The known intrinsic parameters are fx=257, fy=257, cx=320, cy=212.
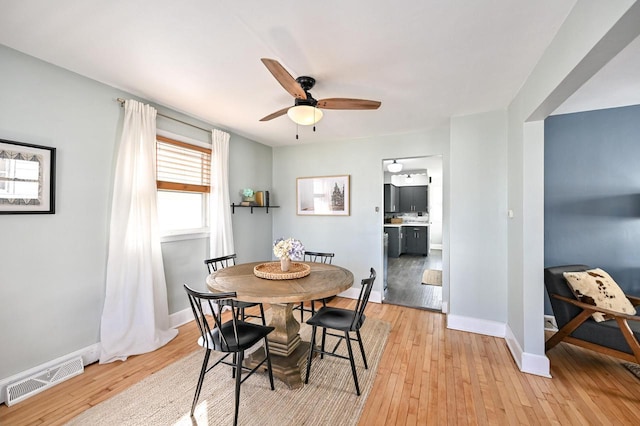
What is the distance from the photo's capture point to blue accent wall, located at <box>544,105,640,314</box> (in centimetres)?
273

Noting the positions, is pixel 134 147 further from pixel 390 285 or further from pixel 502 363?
pixel 390 285

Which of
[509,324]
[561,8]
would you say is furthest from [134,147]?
[509,324]

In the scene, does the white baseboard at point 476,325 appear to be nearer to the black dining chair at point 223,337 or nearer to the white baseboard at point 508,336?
the white baseboard at point 508,336

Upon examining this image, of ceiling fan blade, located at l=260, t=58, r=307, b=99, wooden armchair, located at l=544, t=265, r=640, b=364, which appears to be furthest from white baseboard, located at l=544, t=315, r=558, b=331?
ceiling fan blade, located at l=260, t=58, r=307, b=99

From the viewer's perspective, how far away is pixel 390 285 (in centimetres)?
486

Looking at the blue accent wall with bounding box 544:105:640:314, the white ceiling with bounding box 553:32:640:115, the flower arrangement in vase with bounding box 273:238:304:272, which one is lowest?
the flower arrangement in vase with bounding box 273:238:304:272

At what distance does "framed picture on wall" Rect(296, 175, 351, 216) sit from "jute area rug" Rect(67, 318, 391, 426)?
7.97 ft

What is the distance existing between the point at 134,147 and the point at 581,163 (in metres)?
4.77

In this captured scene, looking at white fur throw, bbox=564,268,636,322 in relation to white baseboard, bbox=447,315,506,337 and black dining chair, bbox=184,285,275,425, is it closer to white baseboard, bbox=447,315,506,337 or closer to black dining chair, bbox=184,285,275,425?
white baseboard, bbox=447,315,506,337

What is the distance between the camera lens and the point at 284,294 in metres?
1.77

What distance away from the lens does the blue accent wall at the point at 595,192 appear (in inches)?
107

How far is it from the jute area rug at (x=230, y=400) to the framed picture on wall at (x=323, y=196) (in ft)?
7.97

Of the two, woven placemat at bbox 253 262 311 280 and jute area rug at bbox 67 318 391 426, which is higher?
woven placemat at bbox 253 262 311 280

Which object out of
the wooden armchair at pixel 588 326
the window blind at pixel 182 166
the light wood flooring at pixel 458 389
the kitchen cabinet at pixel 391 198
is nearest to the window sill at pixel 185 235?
the window blind at pixel 182 166
